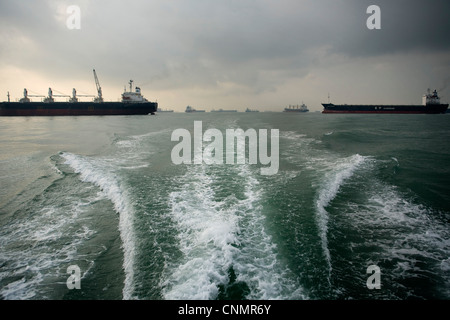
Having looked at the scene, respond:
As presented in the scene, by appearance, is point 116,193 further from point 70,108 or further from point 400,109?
point 400,109

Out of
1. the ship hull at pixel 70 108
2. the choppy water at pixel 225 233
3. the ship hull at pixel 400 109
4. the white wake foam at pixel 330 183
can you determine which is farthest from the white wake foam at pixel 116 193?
the ship hull at pixel 400 109

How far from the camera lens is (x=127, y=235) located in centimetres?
550

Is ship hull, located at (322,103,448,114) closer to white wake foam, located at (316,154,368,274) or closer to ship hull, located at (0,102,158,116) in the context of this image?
white wake foam, located at (316,154,368,274)

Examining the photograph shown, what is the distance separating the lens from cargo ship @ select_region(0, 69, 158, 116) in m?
61.5

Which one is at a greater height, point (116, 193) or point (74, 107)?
point (74, 107)

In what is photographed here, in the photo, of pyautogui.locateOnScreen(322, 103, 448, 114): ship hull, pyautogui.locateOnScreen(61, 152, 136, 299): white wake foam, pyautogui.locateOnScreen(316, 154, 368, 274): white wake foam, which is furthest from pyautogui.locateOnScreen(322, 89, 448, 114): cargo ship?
pyautogui.locateOnScreen(61, 152, 136, 299): white wake foam

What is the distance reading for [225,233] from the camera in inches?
214

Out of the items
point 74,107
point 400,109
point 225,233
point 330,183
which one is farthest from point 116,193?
point 400,109

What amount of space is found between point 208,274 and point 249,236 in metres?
1.69

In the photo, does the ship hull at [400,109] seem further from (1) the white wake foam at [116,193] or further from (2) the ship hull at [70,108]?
(1) the white wake foam at [116,193]

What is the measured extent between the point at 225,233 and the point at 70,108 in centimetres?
7975
